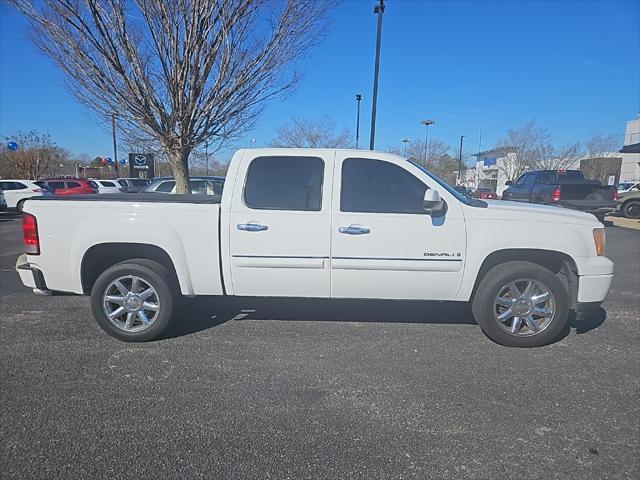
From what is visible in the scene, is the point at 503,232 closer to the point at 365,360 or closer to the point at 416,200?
the point at 416,200

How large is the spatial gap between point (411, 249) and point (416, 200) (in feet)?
1.66

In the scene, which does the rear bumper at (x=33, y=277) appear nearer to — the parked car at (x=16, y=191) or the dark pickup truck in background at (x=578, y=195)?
the dark pickup truck in background at (x=578, y=195)

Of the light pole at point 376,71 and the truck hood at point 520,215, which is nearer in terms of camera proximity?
the truck hood at point 520,215

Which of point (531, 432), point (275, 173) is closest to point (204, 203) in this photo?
point (275, 173)

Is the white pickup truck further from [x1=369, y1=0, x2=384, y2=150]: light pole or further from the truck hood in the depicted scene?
[x1=369, y1=0, x2=384, y2=150]: light pole

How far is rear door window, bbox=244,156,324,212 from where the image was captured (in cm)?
380

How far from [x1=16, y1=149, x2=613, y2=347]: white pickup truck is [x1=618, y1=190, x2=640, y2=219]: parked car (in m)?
Answer: 15.7

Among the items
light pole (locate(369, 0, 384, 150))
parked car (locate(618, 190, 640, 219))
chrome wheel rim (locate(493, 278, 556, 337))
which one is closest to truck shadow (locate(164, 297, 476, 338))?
chrome wheel rim (locate(493, 278, 556, 337))

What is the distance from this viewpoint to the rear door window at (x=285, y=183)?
12.5 feet

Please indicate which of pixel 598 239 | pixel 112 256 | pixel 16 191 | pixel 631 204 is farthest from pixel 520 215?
pixel 16 191

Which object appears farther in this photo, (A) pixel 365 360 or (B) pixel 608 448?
(A) pixel 365 360

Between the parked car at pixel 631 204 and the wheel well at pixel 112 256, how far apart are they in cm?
1834

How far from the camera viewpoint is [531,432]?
8.49 feet

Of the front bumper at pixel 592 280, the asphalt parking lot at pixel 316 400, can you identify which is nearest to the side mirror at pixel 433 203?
the asphalt parking lot at pixel 316 400
